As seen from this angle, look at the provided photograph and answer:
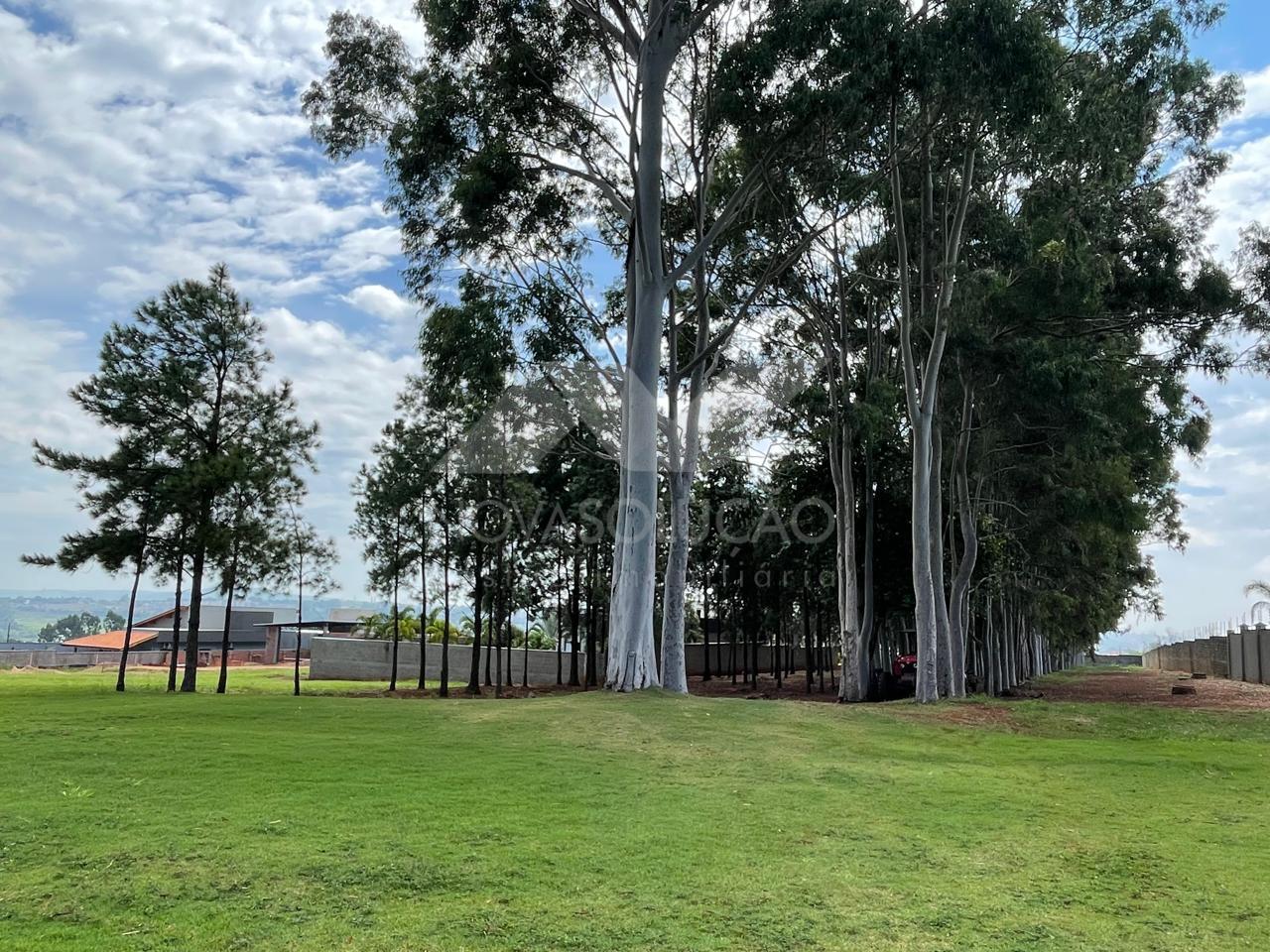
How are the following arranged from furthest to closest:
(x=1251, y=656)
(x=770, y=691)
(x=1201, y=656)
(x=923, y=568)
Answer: (x=1201, y=656)
(x=1251, y=656)
(x=770, y=691)
(x=923, y=568)

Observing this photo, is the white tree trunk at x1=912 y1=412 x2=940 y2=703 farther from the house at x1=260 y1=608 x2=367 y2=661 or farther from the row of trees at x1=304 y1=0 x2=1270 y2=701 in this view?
the house at x1=260 y1=608 x2=367 y2=661

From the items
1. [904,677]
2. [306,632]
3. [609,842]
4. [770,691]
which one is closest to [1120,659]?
[306,632]

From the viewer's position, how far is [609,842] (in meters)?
6.89

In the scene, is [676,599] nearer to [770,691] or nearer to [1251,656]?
[770,691]

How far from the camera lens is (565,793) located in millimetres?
8672

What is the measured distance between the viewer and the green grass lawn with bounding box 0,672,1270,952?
5184 millimetres

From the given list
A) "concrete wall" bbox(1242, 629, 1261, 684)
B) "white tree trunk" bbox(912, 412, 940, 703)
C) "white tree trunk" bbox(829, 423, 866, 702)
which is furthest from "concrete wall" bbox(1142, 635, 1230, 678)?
"white tree trunk" bbox(912, 412, 940, 703)

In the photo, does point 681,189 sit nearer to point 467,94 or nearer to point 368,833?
point 467,94

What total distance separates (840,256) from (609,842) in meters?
21.8

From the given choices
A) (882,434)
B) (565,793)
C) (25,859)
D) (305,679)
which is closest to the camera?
(25,859)

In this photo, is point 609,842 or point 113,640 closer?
point 609,842

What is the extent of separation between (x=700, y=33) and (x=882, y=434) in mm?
10826

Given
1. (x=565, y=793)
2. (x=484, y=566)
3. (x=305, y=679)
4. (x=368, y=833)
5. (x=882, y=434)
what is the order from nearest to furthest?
(x=368, y=833) → (x=565, y=793) → (x=882, y=434) → (x=484, y=566) → (x=305, y=679)

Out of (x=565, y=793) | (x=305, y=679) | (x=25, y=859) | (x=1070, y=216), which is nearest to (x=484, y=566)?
(x=305, y=679)
